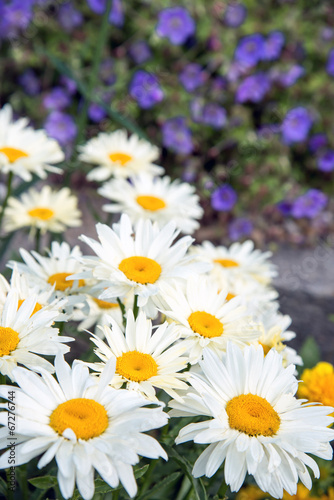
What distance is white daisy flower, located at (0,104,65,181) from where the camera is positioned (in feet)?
4.63

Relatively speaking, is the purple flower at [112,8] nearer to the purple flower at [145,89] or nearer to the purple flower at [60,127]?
the purple flower at [145,89]

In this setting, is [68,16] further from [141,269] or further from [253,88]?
[141,269]

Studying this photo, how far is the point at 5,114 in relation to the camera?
1623 millimetres

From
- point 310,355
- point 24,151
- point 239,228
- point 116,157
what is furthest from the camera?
point 239,228

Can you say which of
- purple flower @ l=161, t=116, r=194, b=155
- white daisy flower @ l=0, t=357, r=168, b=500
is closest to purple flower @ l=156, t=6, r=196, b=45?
purple flower @ l=161, t=116, r=194, b=155

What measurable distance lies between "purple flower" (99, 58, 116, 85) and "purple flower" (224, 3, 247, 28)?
63 cm

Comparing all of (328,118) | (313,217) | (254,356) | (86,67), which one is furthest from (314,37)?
(254,356)

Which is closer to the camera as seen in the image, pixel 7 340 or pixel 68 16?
pixel 7 340

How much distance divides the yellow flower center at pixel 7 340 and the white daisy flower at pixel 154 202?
666 millimetres

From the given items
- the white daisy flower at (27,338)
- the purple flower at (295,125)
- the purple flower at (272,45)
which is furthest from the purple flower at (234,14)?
the white daisy flower at (27,338)

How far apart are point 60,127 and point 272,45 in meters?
1.17

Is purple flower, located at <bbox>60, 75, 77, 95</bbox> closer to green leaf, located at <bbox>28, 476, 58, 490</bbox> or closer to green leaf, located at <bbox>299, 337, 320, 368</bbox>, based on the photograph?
green leaf, located at <bbox>299, 337, 320, 368</bbox>

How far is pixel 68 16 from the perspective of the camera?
296 cm

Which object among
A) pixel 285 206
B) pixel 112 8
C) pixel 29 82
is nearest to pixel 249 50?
pixel 112 8
